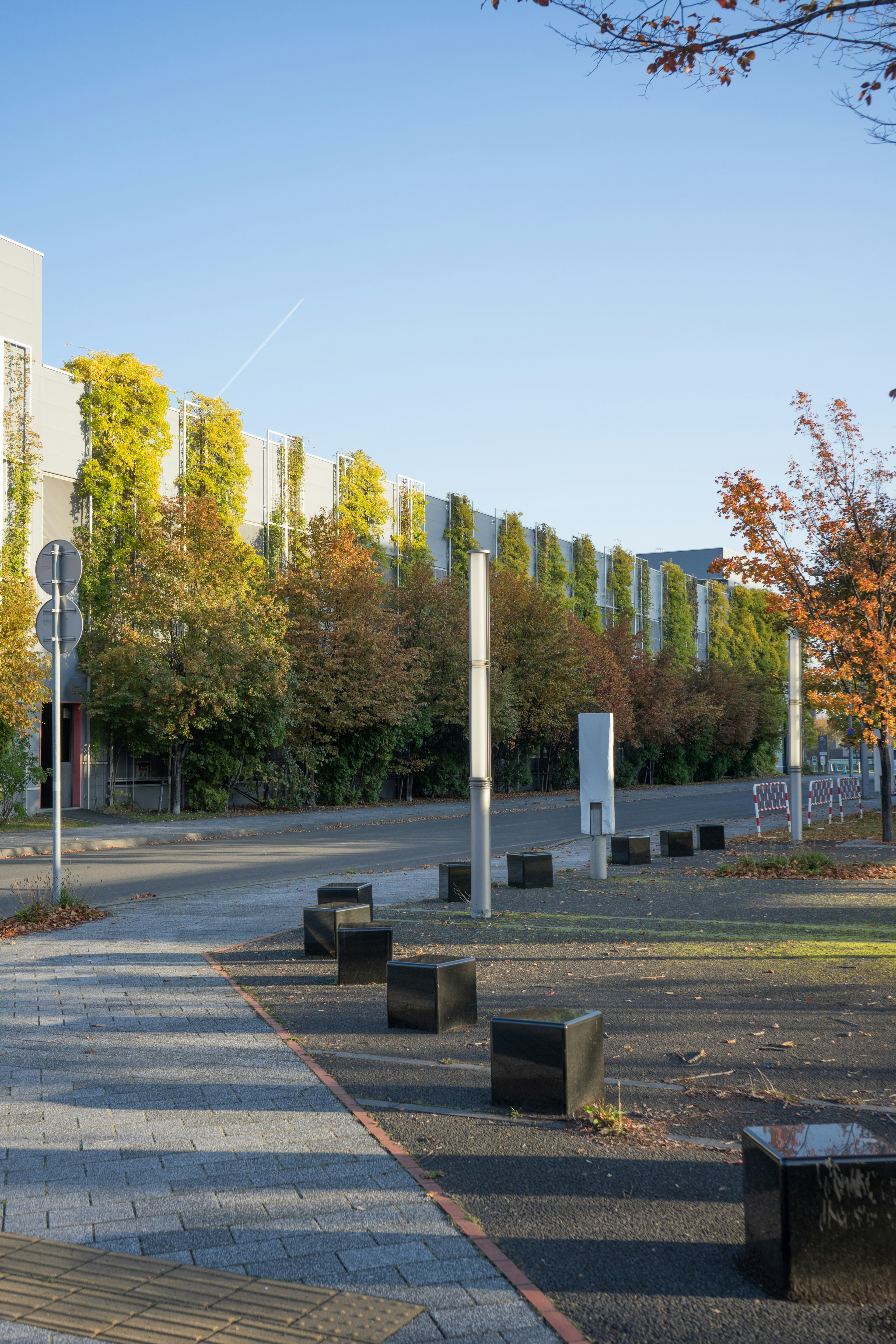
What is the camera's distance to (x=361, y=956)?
26.6 ft

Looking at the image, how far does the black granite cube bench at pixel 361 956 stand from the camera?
26.5ft

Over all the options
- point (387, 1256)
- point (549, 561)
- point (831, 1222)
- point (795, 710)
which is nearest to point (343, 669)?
point (795, 710)

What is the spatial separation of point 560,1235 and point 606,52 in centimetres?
554

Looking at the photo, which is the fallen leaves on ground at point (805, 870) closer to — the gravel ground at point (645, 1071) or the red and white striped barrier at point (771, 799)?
the gravel ground at point (645, 1071)

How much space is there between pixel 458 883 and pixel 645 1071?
704 cm

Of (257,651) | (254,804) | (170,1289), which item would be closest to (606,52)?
(170,1289)

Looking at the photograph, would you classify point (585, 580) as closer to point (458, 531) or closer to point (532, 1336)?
point (458, 531)

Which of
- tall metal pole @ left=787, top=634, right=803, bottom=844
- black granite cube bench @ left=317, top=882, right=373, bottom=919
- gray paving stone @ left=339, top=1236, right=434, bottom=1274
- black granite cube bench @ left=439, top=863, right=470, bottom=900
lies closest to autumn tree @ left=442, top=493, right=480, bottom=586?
tall metal pole @ left=787, top=634, right=803, bottom=844

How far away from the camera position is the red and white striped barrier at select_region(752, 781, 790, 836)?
23.4 m

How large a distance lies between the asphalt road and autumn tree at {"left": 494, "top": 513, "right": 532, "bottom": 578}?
24.3 metres

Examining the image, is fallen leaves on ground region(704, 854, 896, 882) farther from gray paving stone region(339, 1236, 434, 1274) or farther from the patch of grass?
gray paving stone region(339, 1236, 434, 1274)

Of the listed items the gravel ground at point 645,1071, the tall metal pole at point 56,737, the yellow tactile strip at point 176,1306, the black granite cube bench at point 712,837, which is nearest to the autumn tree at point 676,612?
the black granite cube bench at point 712,837

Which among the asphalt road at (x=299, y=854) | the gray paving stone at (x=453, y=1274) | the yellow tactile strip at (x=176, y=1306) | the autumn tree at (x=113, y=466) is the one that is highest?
the autumn tree at (x=113, y=466)

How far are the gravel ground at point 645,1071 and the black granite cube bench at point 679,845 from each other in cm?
626
